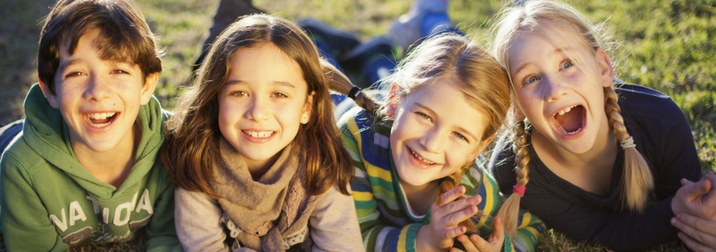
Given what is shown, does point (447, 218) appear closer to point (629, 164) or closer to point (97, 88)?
point (629, 164)

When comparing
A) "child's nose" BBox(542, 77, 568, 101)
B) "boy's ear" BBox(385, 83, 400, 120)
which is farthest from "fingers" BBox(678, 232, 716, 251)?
"boy's ear" BBox(385, 83, 400, 120)

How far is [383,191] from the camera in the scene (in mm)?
2852

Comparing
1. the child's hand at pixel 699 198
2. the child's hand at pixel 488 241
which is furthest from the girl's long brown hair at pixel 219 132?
the child's hand at pixel 699 198

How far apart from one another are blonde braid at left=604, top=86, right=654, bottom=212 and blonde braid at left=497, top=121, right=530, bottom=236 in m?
0.38

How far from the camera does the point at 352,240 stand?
2.63 meters

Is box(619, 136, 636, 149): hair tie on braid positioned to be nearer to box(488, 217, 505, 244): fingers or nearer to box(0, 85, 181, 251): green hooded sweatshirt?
box(488, 217, 505, 244): fingers

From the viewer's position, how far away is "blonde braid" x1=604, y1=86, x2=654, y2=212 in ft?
9.08

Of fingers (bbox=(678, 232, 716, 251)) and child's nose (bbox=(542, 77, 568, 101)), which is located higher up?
child's nose (bbox=(542, 77, 568, 101))

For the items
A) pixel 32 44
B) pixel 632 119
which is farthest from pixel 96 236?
pixel 32 44

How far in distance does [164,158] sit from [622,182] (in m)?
1.99

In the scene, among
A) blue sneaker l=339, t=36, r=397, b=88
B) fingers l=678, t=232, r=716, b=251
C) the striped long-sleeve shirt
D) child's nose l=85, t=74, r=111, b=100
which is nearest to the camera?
child's nose l=85, t=74, r=111, b=100

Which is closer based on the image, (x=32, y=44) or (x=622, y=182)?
(x=622, y=182)

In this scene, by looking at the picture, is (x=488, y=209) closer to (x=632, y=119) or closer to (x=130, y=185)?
(x=632, y=119)

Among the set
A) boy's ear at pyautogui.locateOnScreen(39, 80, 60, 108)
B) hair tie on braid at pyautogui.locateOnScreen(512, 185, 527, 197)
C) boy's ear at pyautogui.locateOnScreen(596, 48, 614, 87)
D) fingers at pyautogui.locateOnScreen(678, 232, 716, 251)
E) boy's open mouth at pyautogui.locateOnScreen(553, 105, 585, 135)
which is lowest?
fingers at pyautogui.locateOnScreen(678, 232, 716, 251)
